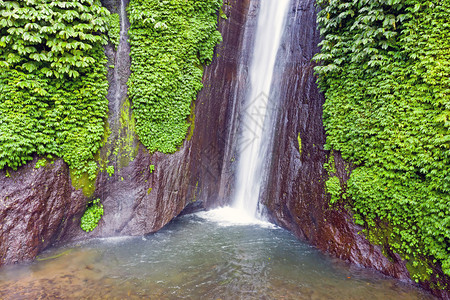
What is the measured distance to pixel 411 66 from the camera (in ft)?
16.3

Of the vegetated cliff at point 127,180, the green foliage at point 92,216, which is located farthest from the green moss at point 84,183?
the green foliage at point 92,216

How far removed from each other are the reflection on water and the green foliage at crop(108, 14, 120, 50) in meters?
5.68

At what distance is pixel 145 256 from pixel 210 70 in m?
6.30

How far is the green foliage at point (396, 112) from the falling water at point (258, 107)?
317 centimetres

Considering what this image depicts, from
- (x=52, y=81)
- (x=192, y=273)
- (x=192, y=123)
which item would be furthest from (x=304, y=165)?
(x=52, y=81)

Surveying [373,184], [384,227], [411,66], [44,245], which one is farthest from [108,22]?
[384,227]

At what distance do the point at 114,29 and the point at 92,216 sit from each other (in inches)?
212

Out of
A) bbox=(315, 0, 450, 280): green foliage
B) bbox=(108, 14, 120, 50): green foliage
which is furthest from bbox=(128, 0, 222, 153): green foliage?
bbox=(315, 0, 450, 280): green foliage

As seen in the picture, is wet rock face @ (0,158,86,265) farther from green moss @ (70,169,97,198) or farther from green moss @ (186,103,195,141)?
green moss @ (186,103,195,141)

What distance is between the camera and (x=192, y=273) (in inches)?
208

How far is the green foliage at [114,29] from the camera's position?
6797 millimetres

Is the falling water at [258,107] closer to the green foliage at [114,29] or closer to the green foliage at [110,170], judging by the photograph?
the green foliage at [110,170]

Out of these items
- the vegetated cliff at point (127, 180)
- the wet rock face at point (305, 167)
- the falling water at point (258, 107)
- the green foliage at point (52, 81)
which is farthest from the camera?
the falling water at point (258, 107)

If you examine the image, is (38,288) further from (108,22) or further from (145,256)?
(108,22)
